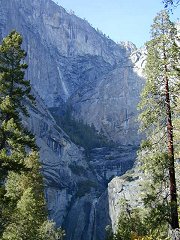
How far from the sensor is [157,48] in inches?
782

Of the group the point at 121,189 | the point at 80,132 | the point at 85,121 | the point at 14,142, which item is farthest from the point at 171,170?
the point at 85,121

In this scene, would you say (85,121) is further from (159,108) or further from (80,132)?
(159,108)

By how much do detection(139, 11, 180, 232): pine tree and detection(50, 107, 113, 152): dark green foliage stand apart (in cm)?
13297

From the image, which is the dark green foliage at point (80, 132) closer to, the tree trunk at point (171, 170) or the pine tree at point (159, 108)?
the pine tree at point (159, 108)

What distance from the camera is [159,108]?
19234 millimetres

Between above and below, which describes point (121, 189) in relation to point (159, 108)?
above

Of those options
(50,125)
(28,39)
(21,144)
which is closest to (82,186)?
(50,125)

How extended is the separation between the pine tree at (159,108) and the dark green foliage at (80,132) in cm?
13297

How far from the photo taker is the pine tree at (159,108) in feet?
61.2

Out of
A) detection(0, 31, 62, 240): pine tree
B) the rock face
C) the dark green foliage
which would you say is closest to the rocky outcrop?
the rock face

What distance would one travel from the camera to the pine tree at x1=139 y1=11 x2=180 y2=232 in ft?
61.2

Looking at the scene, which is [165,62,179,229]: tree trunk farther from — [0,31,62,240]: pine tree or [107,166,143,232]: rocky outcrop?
[107,166,143,232]: rocky outcrop

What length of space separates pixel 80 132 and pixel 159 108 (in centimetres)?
14754

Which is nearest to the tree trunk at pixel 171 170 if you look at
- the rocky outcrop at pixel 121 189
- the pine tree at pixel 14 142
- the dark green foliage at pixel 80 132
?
the pine tree at pixel 14 142
